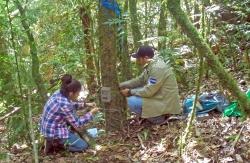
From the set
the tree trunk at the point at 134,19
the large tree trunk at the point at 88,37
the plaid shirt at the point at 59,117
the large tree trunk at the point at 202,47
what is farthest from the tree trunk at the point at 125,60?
the large tree trunk at the point at 202,47

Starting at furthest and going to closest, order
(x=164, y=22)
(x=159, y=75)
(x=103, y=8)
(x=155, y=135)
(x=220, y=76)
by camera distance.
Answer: (x=164, y=22)
(x=159, y=75)
(x=155, y=135)
(x=103, y=8)
(x=220, y=76)

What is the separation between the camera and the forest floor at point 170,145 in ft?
15.6

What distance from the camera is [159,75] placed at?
20.7ft

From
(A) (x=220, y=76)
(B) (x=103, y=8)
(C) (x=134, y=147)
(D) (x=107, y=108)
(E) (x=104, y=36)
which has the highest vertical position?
(B) (x=103, y=8)

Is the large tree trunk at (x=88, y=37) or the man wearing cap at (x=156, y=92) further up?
the large tree trunk at (x=88, y=37)

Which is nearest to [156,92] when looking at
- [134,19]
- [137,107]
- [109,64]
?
[137,107]

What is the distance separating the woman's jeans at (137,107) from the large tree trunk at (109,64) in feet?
2.40

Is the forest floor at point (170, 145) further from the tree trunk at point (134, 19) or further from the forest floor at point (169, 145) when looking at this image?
the tree trunk at point (134, 19)

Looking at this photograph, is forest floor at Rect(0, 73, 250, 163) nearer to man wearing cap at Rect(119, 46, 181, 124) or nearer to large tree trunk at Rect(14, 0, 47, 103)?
man wearing cap at Rect(119, 46, 181, 124)

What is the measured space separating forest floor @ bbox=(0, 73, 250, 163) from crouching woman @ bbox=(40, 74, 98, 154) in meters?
0.16

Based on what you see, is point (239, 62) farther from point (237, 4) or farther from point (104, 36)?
point (104, 36)

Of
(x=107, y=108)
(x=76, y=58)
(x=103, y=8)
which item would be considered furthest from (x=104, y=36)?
(x=76, y=58)

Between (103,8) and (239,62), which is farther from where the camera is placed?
(239,62)

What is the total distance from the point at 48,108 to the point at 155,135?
1.50 metres
